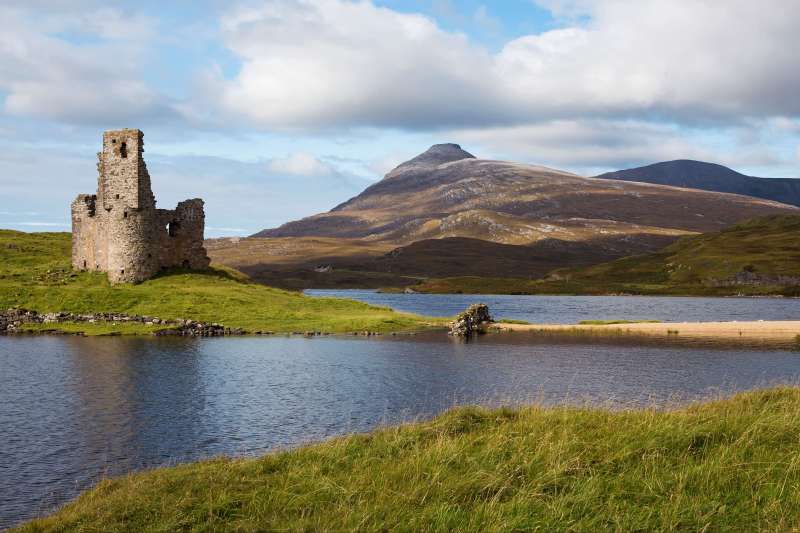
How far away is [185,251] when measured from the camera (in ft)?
257

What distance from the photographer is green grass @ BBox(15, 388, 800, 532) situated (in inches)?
588

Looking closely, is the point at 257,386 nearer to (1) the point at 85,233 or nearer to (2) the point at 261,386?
(2) the point at 261,386

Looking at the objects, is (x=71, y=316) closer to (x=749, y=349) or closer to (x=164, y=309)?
(x=164, y=309)

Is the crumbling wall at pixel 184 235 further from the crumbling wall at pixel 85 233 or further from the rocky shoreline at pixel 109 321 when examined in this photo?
the rocky shoreline at pixel 109 321

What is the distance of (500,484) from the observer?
1691 centimetres

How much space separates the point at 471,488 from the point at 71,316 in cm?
5772

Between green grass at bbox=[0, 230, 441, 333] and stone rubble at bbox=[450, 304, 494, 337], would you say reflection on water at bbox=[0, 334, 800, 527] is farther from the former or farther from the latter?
green grass at bbox=[0, 230, 441, 333]

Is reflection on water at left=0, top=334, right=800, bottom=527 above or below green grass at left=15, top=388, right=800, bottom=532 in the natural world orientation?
below

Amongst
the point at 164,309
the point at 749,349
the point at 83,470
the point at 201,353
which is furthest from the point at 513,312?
the point at 83,470

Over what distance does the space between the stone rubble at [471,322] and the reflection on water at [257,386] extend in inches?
230

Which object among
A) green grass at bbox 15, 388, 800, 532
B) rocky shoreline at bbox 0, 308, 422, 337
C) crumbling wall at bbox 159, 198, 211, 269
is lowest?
green grass at bbox 15, 388, 800, 532

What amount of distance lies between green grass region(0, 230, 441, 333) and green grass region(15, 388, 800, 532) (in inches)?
1884

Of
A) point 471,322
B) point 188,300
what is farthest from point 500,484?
point 471,322

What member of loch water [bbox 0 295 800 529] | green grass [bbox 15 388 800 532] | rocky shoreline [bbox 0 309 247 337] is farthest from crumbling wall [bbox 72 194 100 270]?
green grass [bbox 15 388 800 532]
